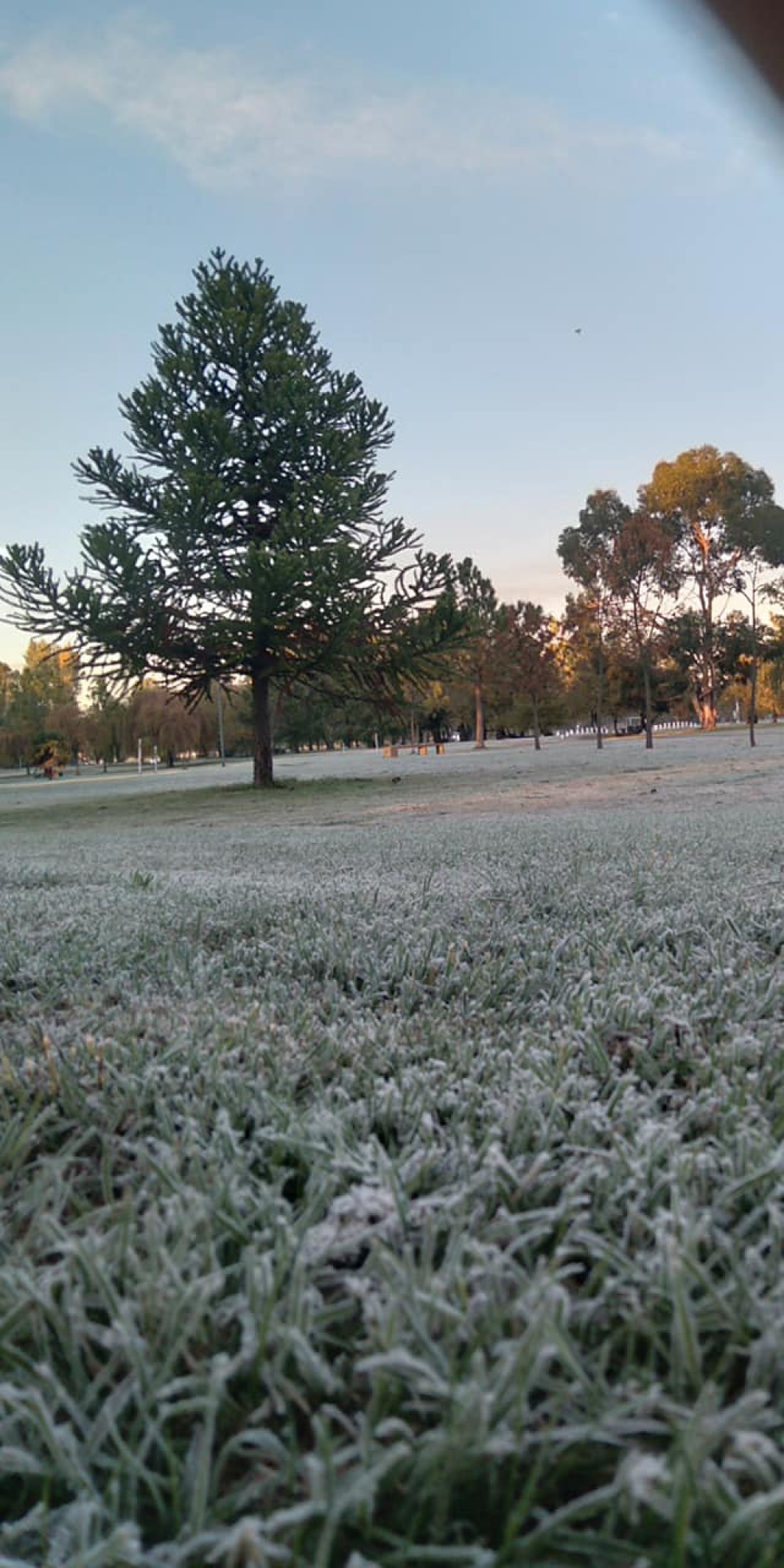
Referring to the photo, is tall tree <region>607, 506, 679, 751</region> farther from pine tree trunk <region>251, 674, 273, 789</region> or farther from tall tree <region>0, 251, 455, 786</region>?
pine tree trunk <region>251, 674, 273, 789</region>

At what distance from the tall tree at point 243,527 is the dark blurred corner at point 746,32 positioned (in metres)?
9.47

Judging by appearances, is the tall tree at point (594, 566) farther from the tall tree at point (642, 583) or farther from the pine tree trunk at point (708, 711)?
the pine tree trunk at point (708, 711)

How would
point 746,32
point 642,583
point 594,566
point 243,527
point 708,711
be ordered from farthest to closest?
point 708,711
point 594,566
point 642,583
point 243,527
point 746,32

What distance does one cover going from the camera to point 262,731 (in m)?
13.1

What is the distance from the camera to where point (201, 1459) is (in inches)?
18.3

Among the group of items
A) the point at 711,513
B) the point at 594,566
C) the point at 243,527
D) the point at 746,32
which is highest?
the point at 711,513

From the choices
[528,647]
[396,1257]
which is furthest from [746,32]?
[528,647]

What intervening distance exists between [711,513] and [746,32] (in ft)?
97.1

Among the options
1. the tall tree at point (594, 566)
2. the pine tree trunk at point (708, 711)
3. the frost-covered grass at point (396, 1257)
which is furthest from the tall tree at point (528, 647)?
the frost-covered grass at point (396, 1257)

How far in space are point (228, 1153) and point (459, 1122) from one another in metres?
0.26

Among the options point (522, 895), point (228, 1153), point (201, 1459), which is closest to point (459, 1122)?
point (228, 1153)

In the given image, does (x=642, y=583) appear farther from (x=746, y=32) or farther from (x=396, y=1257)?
(x=396, y=1257)

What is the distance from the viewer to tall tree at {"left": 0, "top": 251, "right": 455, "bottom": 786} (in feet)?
36.7

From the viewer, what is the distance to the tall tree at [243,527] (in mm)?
11172
